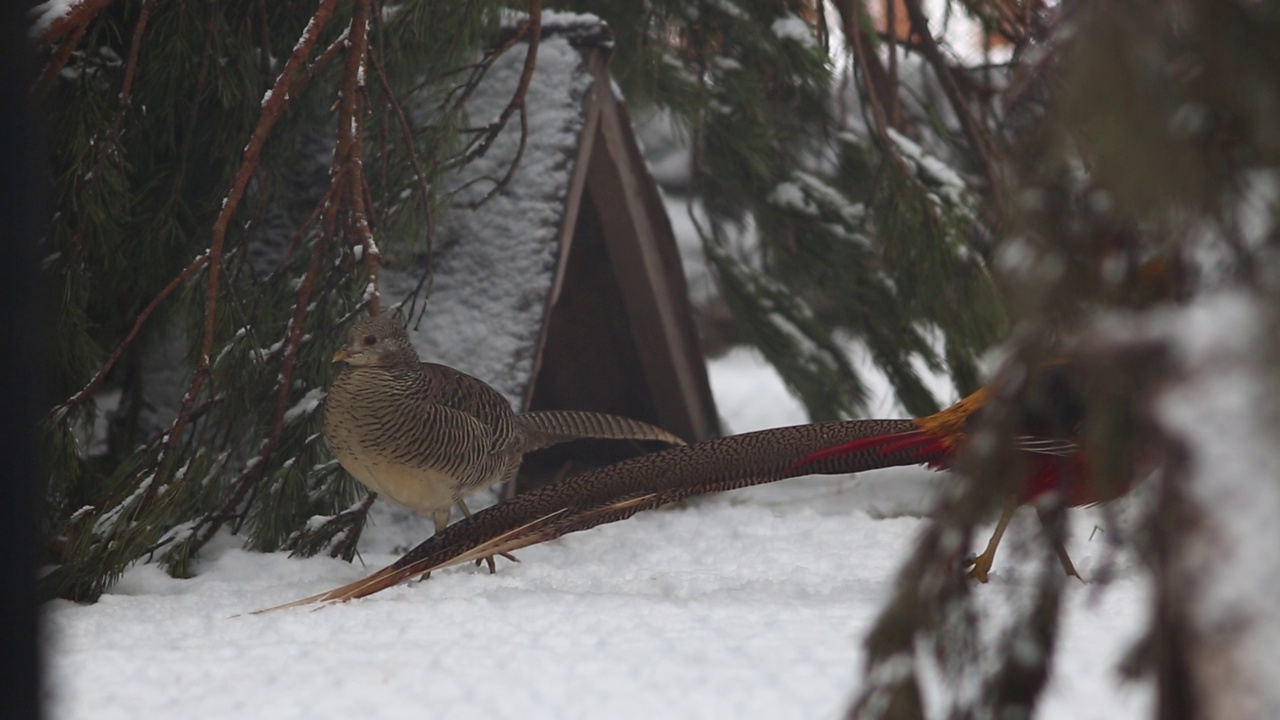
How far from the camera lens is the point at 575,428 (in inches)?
139

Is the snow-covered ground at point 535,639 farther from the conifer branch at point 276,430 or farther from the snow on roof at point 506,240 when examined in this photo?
the snow on roof at point 506,240

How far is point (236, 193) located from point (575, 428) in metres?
1.19

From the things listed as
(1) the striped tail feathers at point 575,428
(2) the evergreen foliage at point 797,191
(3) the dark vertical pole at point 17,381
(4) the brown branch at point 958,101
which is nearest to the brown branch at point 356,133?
(1) the striped tail feathers at point 575,428

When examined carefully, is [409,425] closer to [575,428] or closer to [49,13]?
[575,428]

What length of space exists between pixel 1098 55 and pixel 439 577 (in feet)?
7.28

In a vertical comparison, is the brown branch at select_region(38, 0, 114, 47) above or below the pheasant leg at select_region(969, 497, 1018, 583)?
above

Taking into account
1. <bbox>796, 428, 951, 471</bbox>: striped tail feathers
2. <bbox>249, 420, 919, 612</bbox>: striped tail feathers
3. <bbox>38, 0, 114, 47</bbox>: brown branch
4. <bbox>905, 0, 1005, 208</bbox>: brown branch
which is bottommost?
<bbox>249, 420, 919, 612</bbox>: striped tail feathers

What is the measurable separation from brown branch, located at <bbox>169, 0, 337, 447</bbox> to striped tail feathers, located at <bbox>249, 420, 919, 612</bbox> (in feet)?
1.77

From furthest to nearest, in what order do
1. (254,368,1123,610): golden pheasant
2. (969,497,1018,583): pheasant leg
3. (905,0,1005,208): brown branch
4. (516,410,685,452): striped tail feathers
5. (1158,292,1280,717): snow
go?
(905,0,1005,208): brown branch → (516,410,685,452): striped tail feathers → (969,497,1018,583): pheasant leg → (254,368,1123,610): golden pheasant → (1158,292,1280,717): snow

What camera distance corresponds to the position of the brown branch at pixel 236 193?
107 inches

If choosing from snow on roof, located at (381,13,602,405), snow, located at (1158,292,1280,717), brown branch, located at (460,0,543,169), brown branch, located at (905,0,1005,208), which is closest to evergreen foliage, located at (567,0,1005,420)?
brown branch, located at (905,0,1005,208)

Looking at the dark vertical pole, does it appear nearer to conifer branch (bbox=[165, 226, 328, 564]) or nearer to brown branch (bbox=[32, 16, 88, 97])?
brown branch (bbox=[32, 16, 88, 97])

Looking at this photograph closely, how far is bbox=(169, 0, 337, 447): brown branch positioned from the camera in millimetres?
2721

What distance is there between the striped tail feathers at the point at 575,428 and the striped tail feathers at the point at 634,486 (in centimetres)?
82
